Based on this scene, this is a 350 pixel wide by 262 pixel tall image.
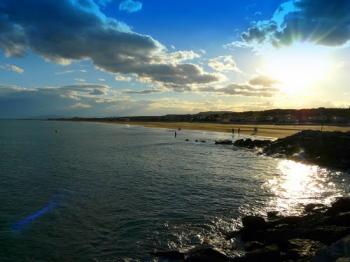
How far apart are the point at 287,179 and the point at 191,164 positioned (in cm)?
1290

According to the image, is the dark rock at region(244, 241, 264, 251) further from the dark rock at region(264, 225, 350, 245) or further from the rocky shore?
the dark rock at region(264, 225, 350, 245)

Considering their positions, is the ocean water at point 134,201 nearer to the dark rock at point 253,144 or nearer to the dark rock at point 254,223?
the dark rock at point 254,223

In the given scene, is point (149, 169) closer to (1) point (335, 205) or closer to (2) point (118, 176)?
(2) point (118, 176)

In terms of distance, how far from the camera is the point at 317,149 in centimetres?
5169

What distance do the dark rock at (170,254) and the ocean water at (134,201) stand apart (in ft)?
2.11

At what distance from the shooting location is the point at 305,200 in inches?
1068

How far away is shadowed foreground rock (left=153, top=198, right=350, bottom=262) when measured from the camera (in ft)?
42.4

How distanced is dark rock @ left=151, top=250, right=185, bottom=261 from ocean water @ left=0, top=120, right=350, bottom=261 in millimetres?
644

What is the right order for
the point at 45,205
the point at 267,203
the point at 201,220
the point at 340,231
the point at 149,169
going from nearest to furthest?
1. the point at 340,231
2. the point at 201,220
3. the point at 45,205
4. the point at 267,203
5. the point at 149,169

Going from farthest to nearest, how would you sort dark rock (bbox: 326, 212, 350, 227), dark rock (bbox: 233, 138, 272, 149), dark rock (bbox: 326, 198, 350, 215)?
dark rock (bbox: 233, 138, 272, 149) → dark rock (bbox: 326, 198, 350, 215) → dark rock (bbox: 326, 212, 350, 227)

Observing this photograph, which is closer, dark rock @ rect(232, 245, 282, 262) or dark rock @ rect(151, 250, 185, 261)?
dark rock @ rect(232, 245, 282, 262)

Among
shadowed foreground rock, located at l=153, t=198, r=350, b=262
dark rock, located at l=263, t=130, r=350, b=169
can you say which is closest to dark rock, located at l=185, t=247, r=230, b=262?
shadowed foreground rock, located at l=153, t=198, r=350, b=262

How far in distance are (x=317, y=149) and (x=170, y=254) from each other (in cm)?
4131

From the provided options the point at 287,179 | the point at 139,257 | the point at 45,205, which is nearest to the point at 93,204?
the point at 45,205
